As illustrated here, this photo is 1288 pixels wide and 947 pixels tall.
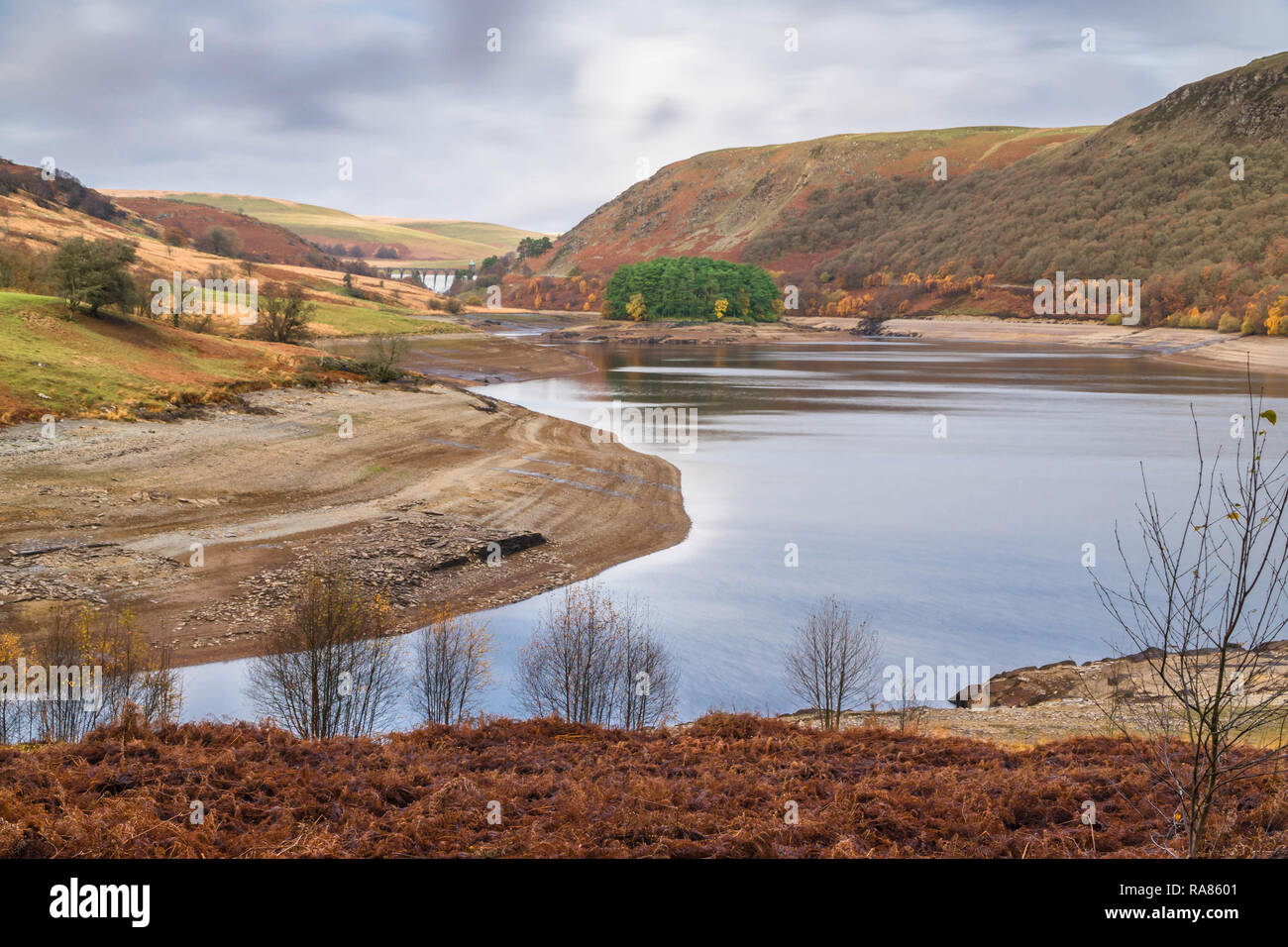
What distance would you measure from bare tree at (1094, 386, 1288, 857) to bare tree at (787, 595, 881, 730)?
13.7ft

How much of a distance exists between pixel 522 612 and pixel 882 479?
65.5 feet

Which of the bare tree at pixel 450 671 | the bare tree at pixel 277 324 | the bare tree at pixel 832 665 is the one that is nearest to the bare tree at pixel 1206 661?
the bare tree at pixel 832 665

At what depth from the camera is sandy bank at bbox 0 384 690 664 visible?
18141 millimetres

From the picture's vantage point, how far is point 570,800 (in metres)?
8.14

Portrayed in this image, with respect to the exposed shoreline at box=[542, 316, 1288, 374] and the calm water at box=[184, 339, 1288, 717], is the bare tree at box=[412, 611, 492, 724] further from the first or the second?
the exposed shoreline at box=[542, 316, 1288, 374]

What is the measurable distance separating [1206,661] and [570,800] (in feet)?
43.8

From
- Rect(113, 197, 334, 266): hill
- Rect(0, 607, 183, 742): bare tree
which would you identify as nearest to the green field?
Rect(113, 197, 334, 266): hill

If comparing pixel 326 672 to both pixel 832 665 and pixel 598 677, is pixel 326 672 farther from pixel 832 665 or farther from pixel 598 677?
pixel 832 665

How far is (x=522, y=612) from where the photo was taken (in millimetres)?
19828
